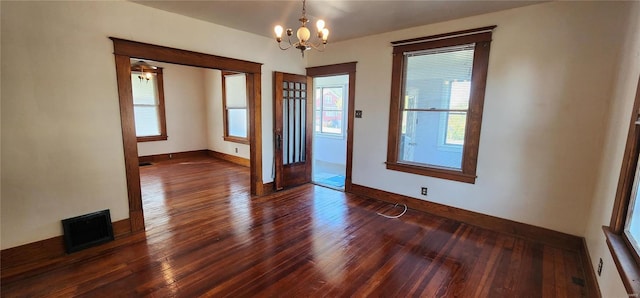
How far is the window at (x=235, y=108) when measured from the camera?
6531 mm

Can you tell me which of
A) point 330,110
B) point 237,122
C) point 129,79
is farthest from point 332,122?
point 129,79

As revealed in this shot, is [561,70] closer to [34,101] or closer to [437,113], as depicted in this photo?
[437,113]

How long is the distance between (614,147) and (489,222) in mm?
1518

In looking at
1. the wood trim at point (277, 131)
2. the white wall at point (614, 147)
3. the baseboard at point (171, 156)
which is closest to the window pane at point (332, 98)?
the wood trim at point (277, 131)

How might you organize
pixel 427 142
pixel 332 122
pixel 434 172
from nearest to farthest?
pixel 434 172
pixel 427 142
pixel 332 122

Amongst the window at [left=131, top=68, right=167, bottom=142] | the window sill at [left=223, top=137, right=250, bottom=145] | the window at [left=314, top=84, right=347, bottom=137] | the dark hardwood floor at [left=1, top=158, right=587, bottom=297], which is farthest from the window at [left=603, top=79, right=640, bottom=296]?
the window at [left=131, top=68, right=167, bottom=142]

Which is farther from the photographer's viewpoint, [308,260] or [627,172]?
[308,260]

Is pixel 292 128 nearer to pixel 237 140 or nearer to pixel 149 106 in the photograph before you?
pixel 237 140

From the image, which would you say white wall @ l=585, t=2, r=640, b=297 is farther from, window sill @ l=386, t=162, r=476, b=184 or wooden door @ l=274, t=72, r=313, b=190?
wooden door @ l=274, t=72, r=313, b=190

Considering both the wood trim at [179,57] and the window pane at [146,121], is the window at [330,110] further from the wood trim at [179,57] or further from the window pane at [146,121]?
the window pane at [146,121]

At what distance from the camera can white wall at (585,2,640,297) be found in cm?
190

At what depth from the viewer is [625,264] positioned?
4.91 ft

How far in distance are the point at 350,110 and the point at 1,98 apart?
3.95 meters

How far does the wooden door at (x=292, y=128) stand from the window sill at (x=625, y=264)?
13.2ft
